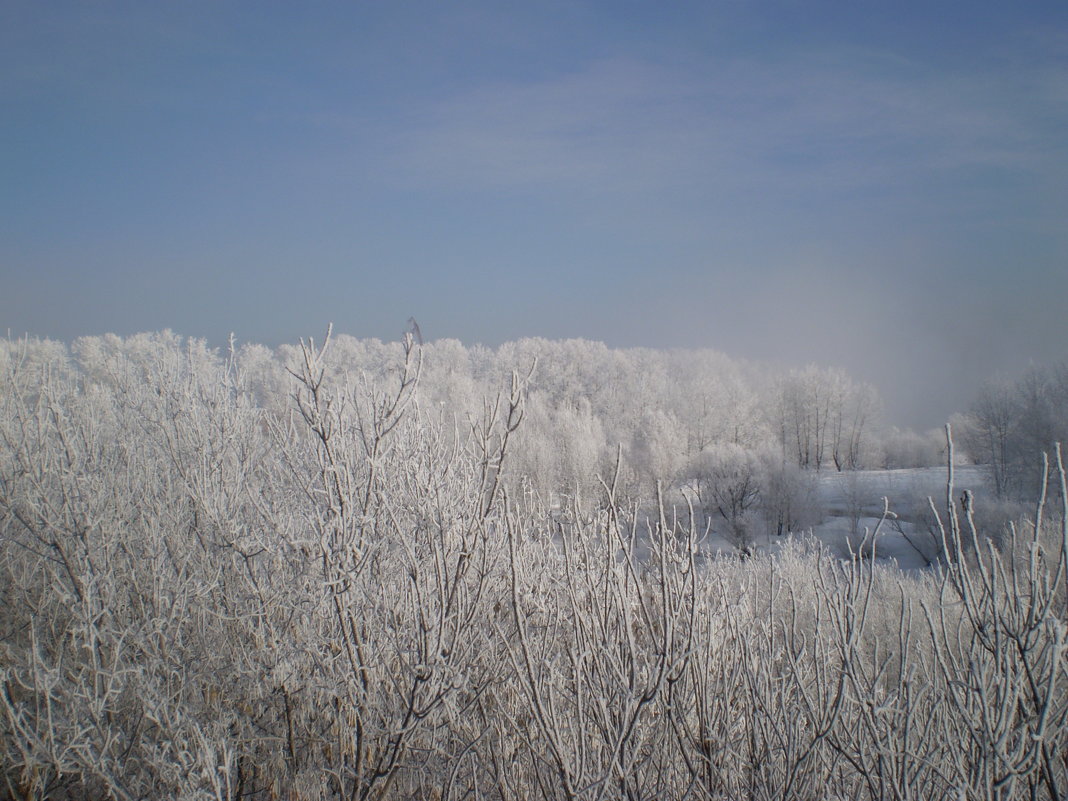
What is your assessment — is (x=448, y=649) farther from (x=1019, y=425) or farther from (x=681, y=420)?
(x=681, y=420)

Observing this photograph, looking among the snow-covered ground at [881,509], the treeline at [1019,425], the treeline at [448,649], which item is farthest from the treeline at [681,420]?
the treeline at [448,649]

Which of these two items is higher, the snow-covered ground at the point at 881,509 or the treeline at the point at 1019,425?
the treeline at the point at 1019,425

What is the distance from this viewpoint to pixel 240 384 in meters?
9.09

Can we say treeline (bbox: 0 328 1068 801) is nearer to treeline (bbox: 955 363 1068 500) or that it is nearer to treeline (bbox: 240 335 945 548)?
treeline (bbox: 240 335 945 548)

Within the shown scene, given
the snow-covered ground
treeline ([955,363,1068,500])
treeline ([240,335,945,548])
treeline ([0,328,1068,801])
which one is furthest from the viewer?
treeline ([240,335,945,548])

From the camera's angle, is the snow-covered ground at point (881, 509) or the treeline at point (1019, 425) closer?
the snow-covered ground at point (881, 509)

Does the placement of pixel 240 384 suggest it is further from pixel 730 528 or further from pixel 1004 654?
pixel 730 528

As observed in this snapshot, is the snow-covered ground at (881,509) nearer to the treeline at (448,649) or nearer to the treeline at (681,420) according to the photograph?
the treeline at (681,420)

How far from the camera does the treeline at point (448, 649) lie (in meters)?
2.34

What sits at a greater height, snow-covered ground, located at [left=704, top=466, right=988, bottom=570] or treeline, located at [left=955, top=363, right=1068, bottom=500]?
treeline, located at [left=955, top=363, right=1068, bottom=500]

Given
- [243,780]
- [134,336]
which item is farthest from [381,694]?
[134,336]

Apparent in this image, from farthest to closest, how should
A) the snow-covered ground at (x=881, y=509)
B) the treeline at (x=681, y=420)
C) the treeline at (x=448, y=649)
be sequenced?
the treeline at (x=681, y=420) < the snow-covered ground at (x=881, y=509) < the treeline at (x=448, y=649)

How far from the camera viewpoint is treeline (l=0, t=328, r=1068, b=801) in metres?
2.34

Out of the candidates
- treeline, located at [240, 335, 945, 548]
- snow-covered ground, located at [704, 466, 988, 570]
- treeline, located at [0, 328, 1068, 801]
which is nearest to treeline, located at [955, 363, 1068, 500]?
snow-covered ground, located at [704, 466, 988, 570]
